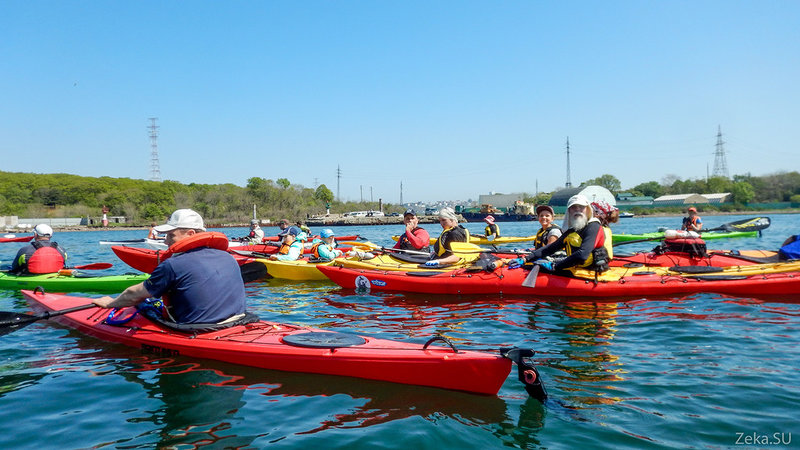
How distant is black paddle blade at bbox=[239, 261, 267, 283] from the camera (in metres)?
11.2

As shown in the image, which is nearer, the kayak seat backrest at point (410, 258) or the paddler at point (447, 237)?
the paddler at point (447, 237)

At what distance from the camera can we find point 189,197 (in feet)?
248

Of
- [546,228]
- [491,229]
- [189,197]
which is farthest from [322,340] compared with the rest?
[189,197]

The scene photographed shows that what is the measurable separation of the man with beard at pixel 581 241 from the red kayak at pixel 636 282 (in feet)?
0.68

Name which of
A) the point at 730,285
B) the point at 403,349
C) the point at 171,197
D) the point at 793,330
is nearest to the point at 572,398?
the point at 403,349

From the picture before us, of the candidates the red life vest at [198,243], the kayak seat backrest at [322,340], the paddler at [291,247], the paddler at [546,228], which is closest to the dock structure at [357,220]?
the paddler at [291,247]

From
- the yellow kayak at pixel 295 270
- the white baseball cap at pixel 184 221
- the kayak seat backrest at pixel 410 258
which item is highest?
the white baseball cap at pixel 184 221

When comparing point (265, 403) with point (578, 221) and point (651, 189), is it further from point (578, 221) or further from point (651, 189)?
point (651, 189)

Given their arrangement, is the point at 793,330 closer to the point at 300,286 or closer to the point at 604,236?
the point at 604,236

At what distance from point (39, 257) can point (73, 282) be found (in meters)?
1.24

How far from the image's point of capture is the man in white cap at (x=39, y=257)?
33.6 feet

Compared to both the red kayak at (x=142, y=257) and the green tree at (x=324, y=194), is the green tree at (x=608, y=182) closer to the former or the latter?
the green tree at (x=324, y=194)

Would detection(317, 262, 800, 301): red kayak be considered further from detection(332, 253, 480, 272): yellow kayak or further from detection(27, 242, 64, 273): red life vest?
detection(27, 242, 64, 273): red life vest

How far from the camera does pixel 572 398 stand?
12.9ft
